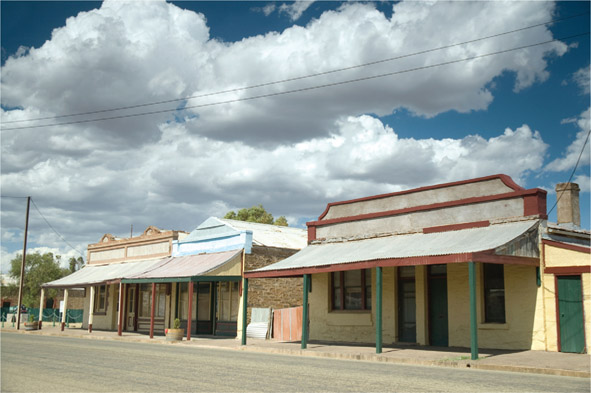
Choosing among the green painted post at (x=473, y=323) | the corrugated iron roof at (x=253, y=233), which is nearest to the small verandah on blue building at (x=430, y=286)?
the green painted post at (x=473, y=323)

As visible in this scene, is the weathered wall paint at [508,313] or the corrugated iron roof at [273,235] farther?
the corrugated iron roof at [273,235]

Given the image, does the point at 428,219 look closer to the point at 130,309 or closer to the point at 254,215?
the point at 130,309

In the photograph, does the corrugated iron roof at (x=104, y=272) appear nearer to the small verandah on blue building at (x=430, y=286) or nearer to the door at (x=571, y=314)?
the small verandah on blue building at (x=430, y=286)

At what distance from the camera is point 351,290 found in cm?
2180

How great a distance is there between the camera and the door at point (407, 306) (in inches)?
773

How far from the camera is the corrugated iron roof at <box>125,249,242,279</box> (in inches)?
982

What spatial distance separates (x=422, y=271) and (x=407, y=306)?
4.73ft

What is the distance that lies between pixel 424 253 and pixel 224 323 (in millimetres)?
13075

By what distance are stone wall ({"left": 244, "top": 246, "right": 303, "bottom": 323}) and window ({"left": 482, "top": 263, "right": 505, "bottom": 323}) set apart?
34.9ft

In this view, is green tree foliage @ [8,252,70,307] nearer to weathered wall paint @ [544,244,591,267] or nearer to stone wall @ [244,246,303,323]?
stone wall @ [244,246,303,323]

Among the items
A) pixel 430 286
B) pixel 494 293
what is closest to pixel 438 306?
pixel 430 286

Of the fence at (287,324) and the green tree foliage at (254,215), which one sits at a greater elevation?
the green tree foliage at (254,215)

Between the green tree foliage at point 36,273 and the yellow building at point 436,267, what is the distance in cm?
6807

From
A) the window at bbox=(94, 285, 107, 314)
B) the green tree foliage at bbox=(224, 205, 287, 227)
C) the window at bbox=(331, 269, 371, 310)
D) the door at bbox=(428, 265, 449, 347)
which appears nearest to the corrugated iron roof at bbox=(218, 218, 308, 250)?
the window at bbox=(331, 269, 371, 310)
